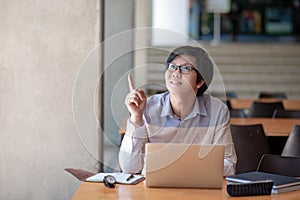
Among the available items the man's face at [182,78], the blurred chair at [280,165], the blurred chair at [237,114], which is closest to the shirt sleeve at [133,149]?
the man's face at [182,78]

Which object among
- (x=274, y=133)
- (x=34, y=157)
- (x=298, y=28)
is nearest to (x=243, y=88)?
(x=298, y=28)

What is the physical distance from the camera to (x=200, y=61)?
3369 millimetres

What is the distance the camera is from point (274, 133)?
199 inches

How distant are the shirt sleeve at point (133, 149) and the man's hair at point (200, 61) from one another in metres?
0.37

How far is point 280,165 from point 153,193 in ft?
3.22

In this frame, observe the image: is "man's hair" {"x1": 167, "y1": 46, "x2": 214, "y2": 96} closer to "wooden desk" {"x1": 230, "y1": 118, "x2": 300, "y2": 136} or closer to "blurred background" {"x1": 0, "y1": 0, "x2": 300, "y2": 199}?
"blurred background" {"x1": 0, "y1": 0, "x2": 300, "y2": 199}

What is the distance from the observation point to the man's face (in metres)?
3.22

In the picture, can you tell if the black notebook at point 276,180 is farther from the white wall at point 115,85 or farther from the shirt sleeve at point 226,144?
the white wall at point 115,85

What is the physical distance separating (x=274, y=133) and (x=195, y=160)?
7.45 ft

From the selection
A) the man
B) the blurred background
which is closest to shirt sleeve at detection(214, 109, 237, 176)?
the man

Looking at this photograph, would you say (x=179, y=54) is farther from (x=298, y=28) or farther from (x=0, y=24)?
(x=298, y=28)

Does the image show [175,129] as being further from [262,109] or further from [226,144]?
[262,109]

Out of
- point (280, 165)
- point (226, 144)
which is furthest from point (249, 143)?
point (226, 144)

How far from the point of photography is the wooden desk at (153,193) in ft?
9.41
